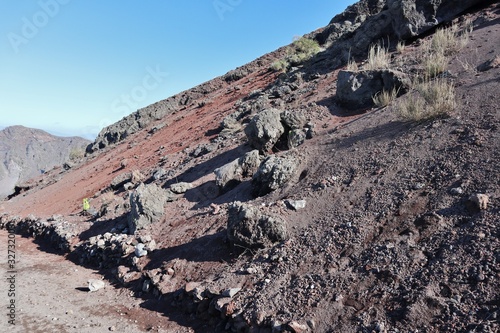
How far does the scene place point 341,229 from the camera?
4215 millimetres

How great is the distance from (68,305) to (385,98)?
639 cm

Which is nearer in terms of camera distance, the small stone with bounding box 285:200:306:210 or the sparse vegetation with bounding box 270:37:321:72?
the small stone with bounding box 285:200:306:210

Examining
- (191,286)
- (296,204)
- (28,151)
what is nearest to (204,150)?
(296,204)

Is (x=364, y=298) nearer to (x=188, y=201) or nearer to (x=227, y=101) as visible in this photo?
(x=188, y=201)

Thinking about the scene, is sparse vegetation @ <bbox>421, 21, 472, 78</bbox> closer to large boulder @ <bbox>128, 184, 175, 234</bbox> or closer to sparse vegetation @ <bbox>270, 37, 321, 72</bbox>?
large boulder @ <bbox>128, 184, 175, 234</bbox>

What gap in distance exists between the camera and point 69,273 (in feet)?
21.5

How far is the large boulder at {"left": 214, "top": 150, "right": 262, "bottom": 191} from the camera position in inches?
265

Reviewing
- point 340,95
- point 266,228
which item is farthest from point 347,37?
point 266,228

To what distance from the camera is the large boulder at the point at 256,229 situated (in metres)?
4.59

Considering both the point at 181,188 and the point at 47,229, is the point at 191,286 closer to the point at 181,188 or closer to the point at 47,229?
the point at 181,188

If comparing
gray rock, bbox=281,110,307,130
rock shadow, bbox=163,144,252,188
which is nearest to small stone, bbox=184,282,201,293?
rock shadow, bbox=163,144,252,188

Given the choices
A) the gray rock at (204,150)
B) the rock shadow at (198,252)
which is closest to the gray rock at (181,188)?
the rock shadow at (198,252)

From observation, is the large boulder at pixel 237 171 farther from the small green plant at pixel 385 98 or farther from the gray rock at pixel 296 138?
the small green plant at pixel 385 98

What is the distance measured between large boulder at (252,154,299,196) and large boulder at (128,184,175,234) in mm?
2104
